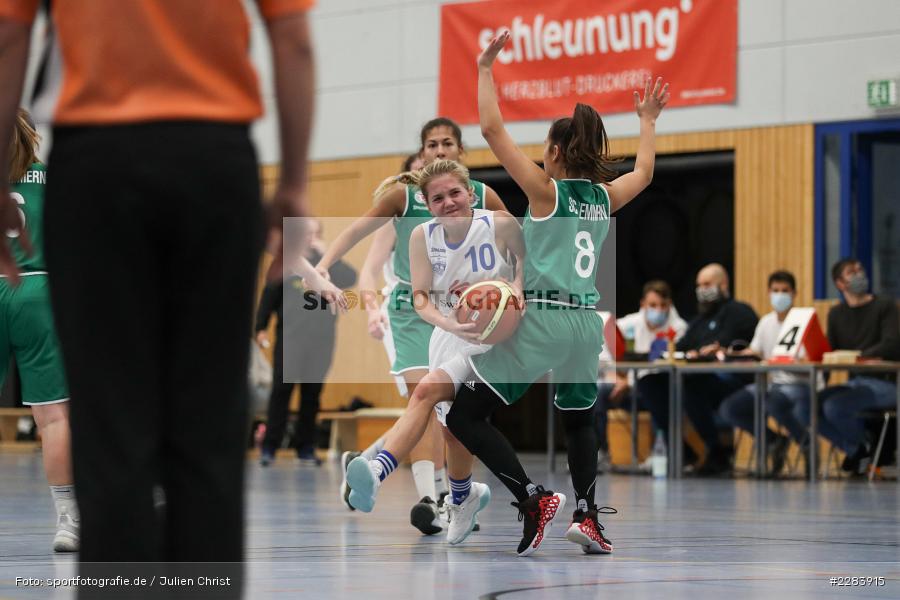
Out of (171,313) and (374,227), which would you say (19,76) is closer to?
(171,313)

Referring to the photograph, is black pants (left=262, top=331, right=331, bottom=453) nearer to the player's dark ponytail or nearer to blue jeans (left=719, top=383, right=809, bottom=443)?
blue jeans (left=719, top=383, right=809, bottom=443)

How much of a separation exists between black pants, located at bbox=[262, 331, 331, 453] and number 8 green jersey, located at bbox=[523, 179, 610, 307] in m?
8.66

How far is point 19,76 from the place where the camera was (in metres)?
2.67

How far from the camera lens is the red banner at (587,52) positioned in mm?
16000

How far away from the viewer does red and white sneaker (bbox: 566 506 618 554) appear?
610cm

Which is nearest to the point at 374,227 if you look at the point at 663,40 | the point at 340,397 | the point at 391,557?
the point at 391,557

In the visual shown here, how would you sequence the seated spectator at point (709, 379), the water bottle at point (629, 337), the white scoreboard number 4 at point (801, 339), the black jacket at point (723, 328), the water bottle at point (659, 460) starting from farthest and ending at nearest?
the water bottle at point (629, 337) → the black jacket at point (723, 328) → the seated spectator at point (709, 379) → the water bottle at point (659, 460) → the white scoreboard number 4 at point (801, 339)

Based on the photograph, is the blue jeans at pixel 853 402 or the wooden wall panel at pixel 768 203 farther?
the wooden wall panel at pixel 768 203

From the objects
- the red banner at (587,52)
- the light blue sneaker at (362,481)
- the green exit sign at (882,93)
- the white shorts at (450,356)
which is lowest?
the light blue sneaker at (362,481)

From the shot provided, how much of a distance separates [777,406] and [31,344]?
8499 mm

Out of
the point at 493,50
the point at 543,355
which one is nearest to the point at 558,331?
the point at 543,355

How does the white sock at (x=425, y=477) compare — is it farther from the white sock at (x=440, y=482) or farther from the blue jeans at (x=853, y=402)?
the blue jeans at (x=853, y=402)

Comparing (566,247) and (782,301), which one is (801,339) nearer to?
(782,301)

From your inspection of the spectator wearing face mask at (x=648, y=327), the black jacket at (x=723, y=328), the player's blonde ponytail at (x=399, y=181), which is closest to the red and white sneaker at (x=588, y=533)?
the player's blonde ponytail at (x=399, y=181)
